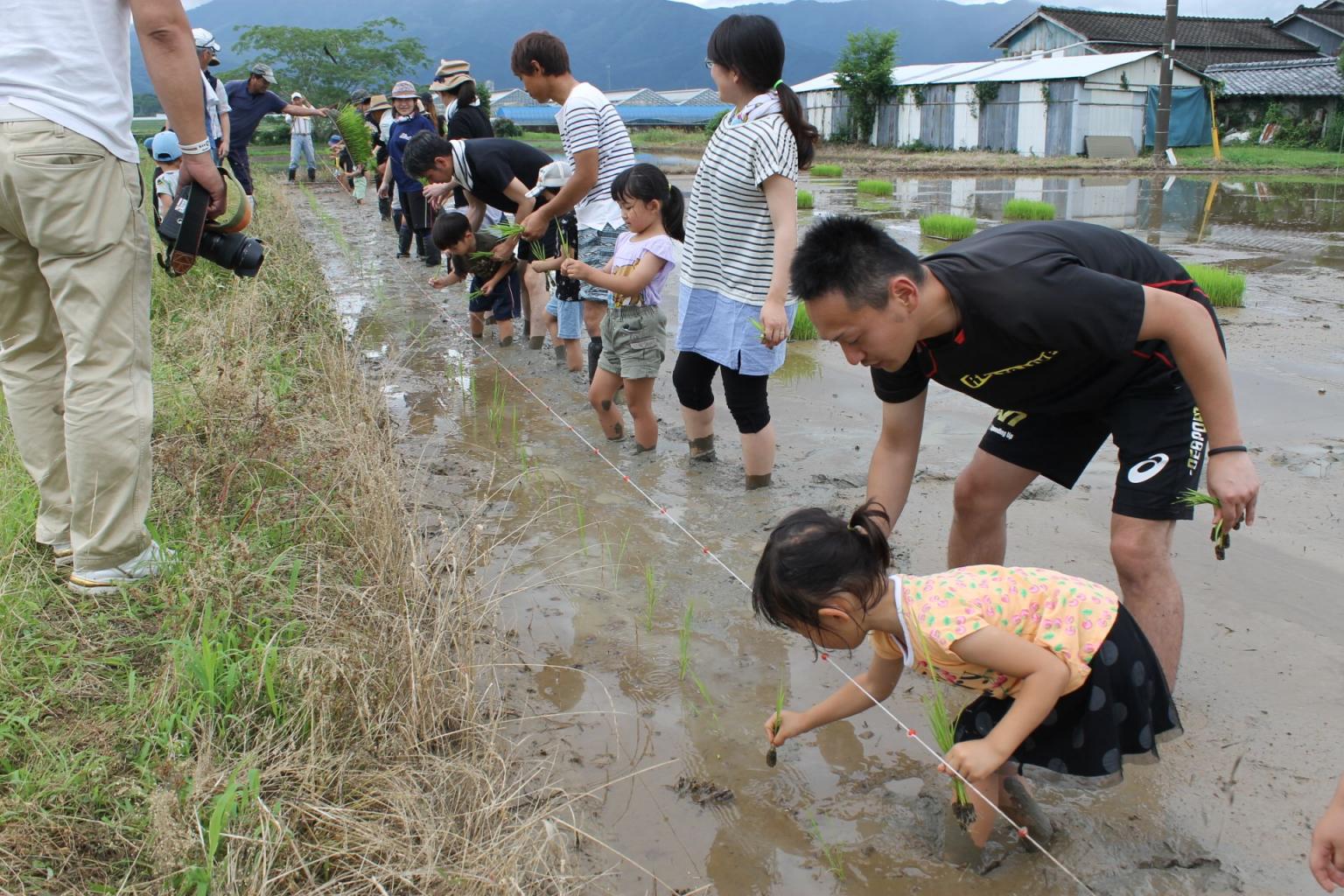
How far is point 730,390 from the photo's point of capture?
3805mm

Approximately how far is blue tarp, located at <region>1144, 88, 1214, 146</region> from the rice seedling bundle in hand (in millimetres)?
21317

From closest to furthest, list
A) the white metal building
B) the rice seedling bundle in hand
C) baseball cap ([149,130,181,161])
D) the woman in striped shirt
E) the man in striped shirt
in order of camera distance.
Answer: baseball cap ([149,130,181,161]) < the woman in striped shirt < the man in striped shirt < the rice seedling bundle in hand < the white metal building

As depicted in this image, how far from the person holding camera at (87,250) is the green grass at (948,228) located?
854 cm

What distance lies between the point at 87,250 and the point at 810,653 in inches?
82.3

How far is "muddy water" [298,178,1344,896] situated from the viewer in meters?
2.09

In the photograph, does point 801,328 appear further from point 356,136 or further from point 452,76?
point 356,136

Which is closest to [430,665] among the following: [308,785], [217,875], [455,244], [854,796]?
[308,785]

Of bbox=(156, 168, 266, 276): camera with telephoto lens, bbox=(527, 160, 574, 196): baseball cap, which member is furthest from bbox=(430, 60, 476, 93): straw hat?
bbox=(156, 168, 266, 276): camera with telephoto lens

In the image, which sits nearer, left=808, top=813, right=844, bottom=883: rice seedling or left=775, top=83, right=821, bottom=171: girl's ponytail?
left=808, top=813, right=844, bottom=883: rice seedling

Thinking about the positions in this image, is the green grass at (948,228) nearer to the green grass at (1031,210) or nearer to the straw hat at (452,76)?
the green grass at (1031,210)

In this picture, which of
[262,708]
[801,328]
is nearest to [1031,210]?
[801,328]

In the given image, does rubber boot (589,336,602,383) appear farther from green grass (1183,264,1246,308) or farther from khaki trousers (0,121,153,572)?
green grass (1183,264,1246,308)

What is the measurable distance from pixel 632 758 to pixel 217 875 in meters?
0.95

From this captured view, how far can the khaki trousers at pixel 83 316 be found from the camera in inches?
96.3
